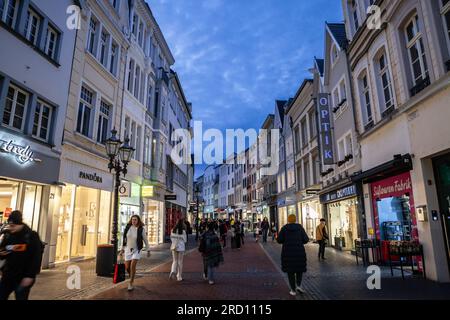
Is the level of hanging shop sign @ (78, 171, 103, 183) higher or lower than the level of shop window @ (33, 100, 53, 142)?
lower

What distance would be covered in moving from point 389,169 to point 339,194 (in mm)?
6758

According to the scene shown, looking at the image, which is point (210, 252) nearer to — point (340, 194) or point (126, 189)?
point (126, 189)

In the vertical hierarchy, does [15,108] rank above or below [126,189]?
above

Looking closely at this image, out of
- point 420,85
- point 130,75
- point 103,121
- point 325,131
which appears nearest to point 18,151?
point 103,121

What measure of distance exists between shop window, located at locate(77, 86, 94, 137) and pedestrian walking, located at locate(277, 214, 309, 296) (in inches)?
416

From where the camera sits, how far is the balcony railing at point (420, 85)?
988 centimetres

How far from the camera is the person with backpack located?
5.02 m

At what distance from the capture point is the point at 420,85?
10.2 meters

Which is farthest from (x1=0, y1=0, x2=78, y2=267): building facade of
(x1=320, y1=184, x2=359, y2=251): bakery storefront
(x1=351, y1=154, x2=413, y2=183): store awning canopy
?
(x1=320, y1=184, x2=359, y2=251): bakery storefront

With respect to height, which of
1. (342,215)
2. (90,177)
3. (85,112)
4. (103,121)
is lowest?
(342,215)

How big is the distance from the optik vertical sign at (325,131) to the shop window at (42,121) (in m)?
14.1

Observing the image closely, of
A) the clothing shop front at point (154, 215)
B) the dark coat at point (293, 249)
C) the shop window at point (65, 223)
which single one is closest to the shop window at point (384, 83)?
the dark coat at point (293, 249)

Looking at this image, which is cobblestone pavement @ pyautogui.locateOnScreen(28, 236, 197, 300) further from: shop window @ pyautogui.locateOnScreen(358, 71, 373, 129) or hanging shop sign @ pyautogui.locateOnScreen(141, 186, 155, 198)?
shop window @ pyautogui.locateOnScreen(358, 71, 373, 129)
